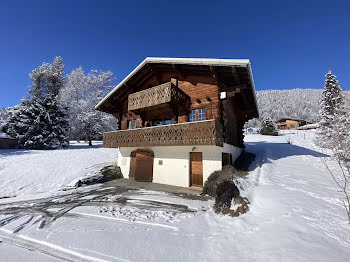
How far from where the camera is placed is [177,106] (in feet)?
44.5

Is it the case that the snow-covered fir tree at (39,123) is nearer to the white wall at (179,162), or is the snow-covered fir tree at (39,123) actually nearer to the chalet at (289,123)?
the white wall at (179,162)

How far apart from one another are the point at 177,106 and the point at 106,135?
8793mm

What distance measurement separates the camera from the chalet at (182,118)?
10.9m

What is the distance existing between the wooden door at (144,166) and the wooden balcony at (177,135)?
4.53 feet

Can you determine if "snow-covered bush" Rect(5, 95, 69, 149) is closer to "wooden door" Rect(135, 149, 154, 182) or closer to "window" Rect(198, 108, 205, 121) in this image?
"wooden door" Rect(135, 149, 154, 182)

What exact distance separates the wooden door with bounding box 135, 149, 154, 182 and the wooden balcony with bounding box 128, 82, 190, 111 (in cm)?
439

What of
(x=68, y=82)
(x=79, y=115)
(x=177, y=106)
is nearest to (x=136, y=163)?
(x=177, y=106)

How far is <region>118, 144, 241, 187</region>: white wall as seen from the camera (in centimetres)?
1110

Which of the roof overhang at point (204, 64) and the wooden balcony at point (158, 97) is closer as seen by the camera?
the roof overhang at point (204, 64)

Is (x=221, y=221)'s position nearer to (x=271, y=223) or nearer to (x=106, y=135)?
(x=271, y=223)

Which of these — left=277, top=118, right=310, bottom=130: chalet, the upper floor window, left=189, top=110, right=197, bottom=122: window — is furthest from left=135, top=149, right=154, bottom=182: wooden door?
left=277, top=118, right=310, bottom=130: chalet

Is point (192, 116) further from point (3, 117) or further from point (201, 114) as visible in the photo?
point (3, 117)

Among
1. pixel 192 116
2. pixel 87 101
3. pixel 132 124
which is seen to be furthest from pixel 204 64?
pixel 87 101

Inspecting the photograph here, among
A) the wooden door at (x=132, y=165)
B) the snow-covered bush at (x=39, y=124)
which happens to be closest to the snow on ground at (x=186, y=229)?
the wooden door at (x=132, y=165)
